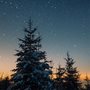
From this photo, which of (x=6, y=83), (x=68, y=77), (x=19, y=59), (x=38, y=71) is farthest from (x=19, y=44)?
(x=6, y=83)

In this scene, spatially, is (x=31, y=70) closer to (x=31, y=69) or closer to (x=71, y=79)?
(x=31, y=69)

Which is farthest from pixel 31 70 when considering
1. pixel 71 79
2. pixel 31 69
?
pixel 71 79

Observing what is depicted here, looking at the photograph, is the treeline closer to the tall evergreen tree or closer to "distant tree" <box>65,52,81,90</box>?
the tall evergreen tree

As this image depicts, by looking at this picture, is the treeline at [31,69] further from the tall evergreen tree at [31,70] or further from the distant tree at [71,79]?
the distant tree at [71,79]

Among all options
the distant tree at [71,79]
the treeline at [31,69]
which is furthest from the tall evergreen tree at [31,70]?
the distant tree at [71,79]

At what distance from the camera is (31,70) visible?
23453mm

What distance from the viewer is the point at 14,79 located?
23.0 meters

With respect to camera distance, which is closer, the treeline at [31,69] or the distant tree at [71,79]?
the treeline at [31,69]

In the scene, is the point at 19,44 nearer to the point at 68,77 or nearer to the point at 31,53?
the point at 31,53

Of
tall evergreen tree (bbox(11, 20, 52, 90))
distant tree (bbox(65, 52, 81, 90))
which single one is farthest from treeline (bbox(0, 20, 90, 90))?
distant tree (bbox(65, 52, 81, 90))

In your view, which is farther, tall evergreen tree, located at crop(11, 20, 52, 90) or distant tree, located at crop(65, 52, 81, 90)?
distant tree, located at crop(65, 52, 81, 90)

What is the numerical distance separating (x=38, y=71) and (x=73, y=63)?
16.6m

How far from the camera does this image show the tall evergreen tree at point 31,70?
22922 millimetres

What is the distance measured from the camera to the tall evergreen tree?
22.9 meters
